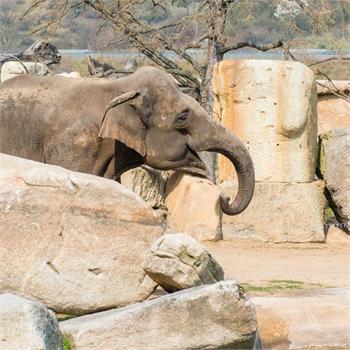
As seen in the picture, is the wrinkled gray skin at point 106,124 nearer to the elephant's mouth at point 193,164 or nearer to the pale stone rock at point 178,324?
the elephant's mouth at point 193,164

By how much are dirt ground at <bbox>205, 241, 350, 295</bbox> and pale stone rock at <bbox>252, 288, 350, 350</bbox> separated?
3.83 feet

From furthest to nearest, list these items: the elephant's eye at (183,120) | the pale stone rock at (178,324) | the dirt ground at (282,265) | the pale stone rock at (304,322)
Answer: the dirt ground at (282,265) → the elephant's eye at (183,120) → the pale stone rock at (304,322) → the pale stone rock at (178,324)

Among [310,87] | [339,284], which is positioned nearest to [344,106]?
[310,87]

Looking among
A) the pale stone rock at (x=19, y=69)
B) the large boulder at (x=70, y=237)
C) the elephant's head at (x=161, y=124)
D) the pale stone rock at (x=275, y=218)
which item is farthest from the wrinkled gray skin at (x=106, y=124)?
the pale stone rock at (x=19, y=69)

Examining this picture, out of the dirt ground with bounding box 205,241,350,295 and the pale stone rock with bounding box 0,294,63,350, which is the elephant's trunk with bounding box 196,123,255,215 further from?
the pale stone rock with bounding box 0,294,63,350

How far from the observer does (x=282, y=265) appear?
39.3ft

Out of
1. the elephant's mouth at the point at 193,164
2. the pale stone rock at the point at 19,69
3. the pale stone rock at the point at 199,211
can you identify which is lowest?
the pale stone rock at the point at 19,69

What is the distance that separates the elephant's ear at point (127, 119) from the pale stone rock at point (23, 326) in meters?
4.13

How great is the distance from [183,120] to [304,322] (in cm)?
238

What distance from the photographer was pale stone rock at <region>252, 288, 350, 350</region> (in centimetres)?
820

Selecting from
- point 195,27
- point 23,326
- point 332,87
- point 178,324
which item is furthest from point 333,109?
point 23,326

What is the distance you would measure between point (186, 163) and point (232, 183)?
3232mm

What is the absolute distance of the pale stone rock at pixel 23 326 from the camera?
18.8ft

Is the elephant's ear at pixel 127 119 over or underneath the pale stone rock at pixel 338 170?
over
